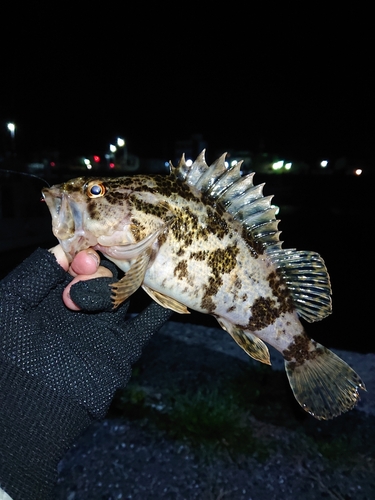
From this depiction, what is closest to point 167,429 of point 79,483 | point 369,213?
point 79,483

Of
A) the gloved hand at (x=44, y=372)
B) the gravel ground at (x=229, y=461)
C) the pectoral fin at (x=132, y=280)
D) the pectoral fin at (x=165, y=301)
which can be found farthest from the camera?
the gravel ground at (x=229, y=461)

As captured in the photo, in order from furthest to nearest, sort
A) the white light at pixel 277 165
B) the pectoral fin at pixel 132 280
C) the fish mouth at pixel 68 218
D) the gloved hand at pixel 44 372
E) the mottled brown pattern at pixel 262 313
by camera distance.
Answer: the white light at pixel 277 165
the mottled brown pattern at pixel 262 313
the fish mouth at pixel 68 218
the pectoral fin at pixel 132 280
the gloved hand at pixel 44 372

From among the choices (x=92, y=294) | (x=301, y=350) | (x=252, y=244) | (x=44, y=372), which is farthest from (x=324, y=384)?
(x=44, y=372)

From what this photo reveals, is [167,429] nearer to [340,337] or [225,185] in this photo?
[225,185]

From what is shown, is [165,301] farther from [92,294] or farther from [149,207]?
[149,207]

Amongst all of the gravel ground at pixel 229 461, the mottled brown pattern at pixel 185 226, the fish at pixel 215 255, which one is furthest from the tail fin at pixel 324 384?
the gravel ground at pixel 229 461

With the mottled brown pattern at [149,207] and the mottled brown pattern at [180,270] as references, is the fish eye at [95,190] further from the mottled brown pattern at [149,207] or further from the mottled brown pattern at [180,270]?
the mottled brown pattern at [180,270]

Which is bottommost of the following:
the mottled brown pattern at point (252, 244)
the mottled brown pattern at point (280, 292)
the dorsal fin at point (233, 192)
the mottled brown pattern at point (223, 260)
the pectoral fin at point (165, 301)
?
the pectoral fin at point (165, 301)
